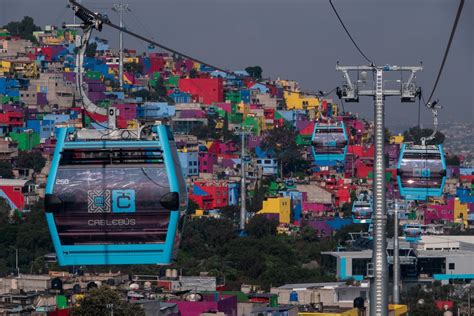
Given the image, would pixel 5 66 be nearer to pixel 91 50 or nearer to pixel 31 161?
pixel 91 50

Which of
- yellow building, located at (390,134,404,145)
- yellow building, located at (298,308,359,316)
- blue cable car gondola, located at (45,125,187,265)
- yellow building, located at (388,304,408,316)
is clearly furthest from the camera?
yellow building, located at (390,134,404,145)

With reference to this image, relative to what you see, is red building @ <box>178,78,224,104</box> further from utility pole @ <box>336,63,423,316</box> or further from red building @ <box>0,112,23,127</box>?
utility pole @ <box>336,63,423,316</box>

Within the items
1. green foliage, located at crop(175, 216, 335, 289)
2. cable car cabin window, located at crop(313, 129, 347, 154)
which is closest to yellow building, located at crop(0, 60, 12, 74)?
green foliage, located at crop(175, 216, 335, 289)

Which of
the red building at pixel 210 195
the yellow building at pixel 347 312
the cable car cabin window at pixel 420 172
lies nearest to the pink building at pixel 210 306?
the yellow building at pixel 347 312

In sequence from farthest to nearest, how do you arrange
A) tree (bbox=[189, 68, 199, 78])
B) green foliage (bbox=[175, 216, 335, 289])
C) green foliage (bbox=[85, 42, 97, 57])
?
tree (bbox=[189, 68, 199, 78]), green foliage (bbox=[85, 42, 97, 57]), green foliage (bbox=[175, 216, 335, 289])

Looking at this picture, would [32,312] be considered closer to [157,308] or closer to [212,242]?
[157,308]

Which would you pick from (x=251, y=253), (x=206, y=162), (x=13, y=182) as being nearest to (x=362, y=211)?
(x=251, y=253)
